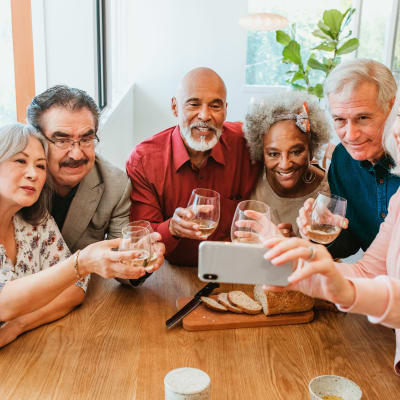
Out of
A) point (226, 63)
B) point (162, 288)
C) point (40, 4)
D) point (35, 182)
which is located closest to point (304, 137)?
point (162, 288)

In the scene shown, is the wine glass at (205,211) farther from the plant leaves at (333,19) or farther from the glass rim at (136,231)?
the plant leaves at (333,19)

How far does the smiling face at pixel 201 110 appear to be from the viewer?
87.4 inches

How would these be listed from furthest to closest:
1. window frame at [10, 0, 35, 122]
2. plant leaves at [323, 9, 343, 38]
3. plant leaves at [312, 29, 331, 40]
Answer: plant leaves at [312, 29, 331, 40]
plant leaves at [323, 9, 343, 38]
window frame at [10, 0, 35, 122]

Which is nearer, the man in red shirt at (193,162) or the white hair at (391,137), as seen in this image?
the white hair at (391,137)

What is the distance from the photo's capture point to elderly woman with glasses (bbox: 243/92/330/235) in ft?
6.95

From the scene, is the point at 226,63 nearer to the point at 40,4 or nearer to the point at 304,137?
the point at 40,4

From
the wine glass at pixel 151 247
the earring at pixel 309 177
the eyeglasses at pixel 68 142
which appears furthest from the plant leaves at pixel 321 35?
the wine glass at pixel 151 247

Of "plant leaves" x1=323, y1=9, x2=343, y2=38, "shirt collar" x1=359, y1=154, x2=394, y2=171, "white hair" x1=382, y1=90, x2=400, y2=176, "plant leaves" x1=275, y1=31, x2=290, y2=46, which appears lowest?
"shirt collar" x1=359, y1=154, x2=394, y2=171

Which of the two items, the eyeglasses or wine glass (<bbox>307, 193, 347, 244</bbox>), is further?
the eyeglasses

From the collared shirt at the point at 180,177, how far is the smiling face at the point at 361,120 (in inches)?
24.2

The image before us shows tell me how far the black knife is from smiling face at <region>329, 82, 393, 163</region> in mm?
801

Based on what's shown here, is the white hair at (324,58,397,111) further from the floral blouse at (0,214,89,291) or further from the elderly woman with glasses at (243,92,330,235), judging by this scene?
the floral blouse at (0,214,89,291)

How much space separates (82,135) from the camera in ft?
5.89

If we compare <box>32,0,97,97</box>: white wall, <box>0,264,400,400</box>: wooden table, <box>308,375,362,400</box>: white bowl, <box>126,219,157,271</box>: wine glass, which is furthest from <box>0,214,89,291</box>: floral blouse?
<box>32,0,97,97</box>: white wall
